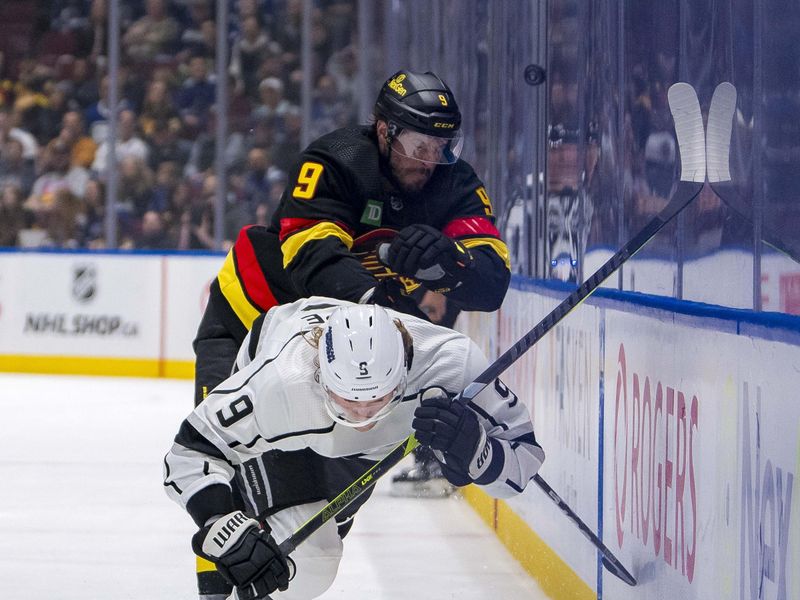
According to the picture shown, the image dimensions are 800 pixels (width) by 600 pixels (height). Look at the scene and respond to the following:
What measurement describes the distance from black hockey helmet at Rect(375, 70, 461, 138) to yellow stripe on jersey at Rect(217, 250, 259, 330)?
0.62m

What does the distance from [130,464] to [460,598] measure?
2639mm

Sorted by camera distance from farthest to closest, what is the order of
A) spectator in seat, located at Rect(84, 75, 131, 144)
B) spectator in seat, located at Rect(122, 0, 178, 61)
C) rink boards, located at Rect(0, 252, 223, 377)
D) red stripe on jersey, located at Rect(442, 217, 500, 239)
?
spectator in seat, located at Rect(122, 0, 178, 61)
spectator in seat, located at Rect(84, 75, 131, 144)
rink boards, located at Rect(0, 252, 223, 377)
red stripe on jersey, located at Rect(442, 217, 500, 239)

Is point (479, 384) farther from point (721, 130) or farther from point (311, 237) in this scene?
point (721, 130)

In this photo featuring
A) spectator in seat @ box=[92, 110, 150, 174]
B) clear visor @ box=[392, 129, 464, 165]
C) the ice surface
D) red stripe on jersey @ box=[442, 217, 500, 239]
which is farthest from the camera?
spectator in seat @ box=[92, 110, 150, 174]

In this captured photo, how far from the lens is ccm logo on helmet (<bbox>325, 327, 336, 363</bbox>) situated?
280 centimetres

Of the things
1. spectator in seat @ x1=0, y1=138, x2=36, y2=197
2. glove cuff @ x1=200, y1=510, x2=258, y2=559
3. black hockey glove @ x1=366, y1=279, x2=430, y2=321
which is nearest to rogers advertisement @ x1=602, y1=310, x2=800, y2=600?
black hockey glove @ x1=366, y1=279, x2=430, y2=321

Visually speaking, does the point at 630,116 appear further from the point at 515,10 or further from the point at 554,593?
the point at 515,10

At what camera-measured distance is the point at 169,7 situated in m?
11.0

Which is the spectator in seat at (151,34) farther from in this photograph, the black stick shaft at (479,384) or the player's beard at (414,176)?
the black stick shaft at (479,384)

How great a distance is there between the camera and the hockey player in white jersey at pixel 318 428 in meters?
2.76

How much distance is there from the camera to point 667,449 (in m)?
2.87

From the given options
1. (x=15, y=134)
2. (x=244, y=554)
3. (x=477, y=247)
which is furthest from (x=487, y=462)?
(x=15, y=134)

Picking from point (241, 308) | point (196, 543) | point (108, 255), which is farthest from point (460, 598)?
point (108, 255)

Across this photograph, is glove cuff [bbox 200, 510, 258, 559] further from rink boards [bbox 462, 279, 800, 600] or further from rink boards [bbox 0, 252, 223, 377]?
rink boards [bbox 0, 252, 223, 377]
